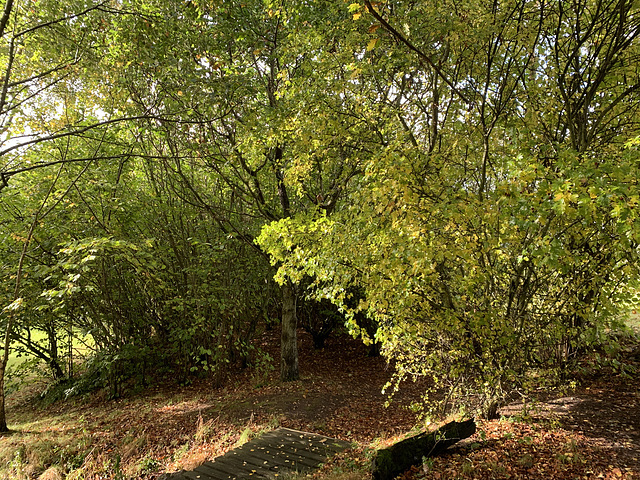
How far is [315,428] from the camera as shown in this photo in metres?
7.24

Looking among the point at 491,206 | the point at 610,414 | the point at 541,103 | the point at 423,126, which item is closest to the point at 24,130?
the point at 423,126

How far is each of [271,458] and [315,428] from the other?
2049mm

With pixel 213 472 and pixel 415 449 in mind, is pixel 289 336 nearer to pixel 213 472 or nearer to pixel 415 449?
pixel 213 472

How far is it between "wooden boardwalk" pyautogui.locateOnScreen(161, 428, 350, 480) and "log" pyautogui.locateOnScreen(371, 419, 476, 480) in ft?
4.29

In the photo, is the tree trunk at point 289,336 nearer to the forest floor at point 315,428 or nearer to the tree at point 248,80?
the forest floor at point 315,428

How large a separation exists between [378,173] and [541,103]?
10.6ft

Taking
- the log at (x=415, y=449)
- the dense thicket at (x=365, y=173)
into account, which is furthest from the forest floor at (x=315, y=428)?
the dense thicket at (x=365, y=173)

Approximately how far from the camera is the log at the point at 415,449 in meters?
4.07

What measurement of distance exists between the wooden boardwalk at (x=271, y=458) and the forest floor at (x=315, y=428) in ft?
1.05

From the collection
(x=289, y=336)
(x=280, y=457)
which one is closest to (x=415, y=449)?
(x=280, y=457)

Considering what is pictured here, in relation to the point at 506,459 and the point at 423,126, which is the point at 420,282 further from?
the point at 423,126

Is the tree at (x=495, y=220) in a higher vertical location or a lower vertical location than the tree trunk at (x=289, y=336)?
higher

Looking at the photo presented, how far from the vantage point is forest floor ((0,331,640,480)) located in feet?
15.3

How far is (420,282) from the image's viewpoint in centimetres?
479
